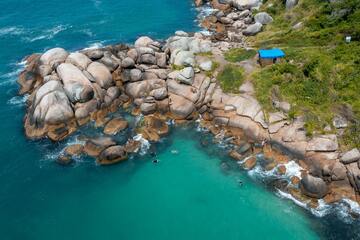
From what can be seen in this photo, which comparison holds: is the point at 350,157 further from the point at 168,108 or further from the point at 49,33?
the point at 49,33

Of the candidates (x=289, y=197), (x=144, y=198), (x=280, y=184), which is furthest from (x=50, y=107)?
(x=289, y=197)

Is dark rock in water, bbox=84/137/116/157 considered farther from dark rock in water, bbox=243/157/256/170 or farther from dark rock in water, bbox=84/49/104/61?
dark rock in water, bbox=243/157/256/170

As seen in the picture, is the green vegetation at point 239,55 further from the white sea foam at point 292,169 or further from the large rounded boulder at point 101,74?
the white sea foam at point 292,169

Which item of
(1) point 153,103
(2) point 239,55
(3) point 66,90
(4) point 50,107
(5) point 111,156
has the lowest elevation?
(5) point 111,156

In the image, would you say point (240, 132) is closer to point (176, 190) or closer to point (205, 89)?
point (205, 89)

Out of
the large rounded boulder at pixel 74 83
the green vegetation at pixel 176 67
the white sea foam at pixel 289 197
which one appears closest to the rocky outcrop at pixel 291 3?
the green vegetation at pixel 176 67

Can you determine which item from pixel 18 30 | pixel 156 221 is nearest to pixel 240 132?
pixel 156 221

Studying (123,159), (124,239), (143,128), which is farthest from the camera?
(143,128)
